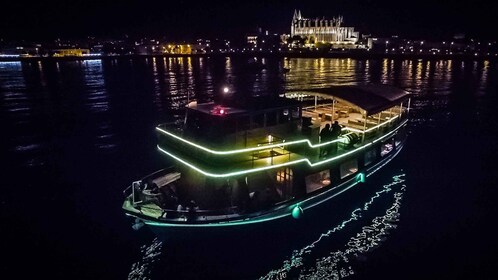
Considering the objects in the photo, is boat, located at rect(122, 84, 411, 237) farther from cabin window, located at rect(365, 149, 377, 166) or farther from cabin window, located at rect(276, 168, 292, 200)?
cabin window, located at rect(365, 149, 377, 166)

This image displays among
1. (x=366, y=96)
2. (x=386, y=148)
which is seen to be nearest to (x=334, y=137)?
(x=366, y=96)

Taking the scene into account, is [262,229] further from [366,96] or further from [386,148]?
[386,148]

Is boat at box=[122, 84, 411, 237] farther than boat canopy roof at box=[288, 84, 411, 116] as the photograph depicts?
No

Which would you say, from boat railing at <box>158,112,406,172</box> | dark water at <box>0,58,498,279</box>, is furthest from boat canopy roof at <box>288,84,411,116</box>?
dark water at <box>0,58,498,279</box>

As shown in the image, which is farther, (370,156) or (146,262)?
(370,156)

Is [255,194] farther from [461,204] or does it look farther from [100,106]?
[100,106]

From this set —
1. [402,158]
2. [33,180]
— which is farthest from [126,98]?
[402,158]
